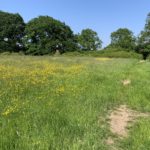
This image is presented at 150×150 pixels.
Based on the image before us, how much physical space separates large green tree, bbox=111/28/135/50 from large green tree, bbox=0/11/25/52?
98.5 ft

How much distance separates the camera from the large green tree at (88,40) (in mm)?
99188

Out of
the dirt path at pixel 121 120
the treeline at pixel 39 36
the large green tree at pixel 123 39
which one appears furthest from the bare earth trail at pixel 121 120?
the large green tree at pixel 123 39

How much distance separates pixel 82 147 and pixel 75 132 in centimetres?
87

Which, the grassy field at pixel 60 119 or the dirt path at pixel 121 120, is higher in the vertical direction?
the grassy field at pixel 60 119

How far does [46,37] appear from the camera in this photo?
Answer: 88.9m

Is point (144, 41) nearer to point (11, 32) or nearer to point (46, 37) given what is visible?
point (46, 37)

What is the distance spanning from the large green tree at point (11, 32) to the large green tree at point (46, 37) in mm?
2748

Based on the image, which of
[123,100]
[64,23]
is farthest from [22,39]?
[123,100]

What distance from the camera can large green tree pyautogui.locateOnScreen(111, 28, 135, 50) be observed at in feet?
329

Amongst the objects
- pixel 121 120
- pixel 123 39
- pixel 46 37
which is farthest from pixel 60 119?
pixel 123 39

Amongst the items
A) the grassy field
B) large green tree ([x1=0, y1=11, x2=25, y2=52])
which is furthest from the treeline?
the grassy field

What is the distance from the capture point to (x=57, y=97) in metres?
10.1

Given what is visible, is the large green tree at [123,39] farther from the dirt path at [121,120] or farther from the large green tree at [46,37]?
the dirt path at [121,120]

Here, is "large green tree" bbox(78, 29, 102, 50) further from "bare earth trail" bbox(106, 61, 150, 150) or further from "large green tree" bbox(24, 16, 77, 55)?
"bare earth trail" bbox(106, 61, 150, 150)
